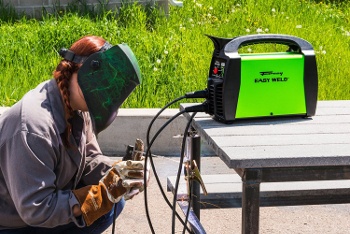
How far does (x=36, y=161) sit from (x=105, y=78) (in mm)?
371

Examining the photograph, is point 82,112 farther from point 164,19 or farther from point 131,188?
point 164,19

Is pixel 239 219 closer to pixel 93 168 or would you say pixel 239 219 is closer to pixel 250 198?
pixel 93 168

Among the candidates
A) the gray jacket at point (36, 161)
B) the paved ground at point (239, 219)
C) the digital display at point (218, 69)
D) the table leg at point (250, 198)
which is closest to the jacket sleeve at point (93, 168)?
the gray jacket at point (36, 161)

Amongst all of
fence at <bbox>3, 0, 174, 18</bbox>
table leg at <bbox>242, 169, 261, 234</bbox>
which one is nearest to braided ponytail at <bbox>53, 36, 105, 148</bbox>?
table leg at <bbox>242, 169, 261, 234</bbox>

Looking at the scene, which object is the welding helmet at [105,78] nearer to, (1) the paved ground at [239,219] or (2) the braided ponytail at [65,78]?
(2) the braided ponytail at [65,78]

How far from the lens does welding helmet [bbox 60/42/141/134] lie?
9.04ft

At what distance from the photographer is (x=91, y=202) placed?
2.86 m

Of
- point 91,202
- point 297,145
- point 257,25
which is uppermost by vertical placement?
point 297,145

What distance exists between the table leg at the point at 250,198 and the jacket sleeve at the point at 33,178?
2.10 feet

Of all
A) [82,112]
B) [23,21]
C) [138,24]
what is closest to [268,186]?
[82,112]

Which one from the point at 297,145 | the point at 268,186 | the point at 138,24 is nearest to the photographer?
the point at 297,145

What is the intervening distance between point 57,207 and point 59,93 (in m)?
0.40

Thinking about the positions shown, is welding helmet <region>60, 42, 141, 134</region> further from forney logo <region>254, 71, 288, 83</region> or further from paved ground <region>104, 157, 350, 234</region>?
paved ground <region>104, 157, 350, 234</region>

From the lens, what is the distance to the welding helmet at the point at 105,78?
275 cm
